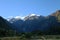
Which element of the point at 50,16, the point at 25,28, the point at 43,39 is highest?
the point at 50,16

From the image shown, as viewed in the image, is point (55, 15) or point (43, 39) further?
point (55, 15)

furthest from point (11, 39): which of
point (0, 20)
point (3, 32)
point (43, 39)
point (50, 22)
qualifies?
point (50, 22)

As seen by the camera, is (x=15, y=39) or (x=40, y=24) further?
(x=40, y=24)

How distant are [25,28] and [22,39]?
2030cm

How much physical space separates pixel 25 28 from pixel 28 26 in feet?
2.50

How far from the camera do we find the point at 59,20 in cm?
3375

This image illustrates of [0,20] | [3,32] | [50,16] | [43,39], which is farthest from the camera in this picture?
[50,16]

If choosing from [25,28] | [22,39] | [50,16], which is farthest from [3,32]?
[50,16]

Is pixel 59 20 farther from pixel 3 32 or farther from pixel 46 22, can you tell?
pixel 3 32

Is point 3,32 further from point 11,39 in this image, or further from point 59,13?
point 59,13

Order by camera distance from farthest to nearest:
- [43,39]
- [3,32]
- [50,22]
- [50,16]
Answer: [50,16], [50,22], [3,32], [43,39]

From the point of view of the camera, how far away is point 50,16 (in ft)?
120

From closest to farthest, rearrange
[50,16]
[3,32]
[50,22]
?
[3,32]
[50,22]
[50,16]

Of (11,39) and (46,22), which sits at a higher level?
(46,22)
